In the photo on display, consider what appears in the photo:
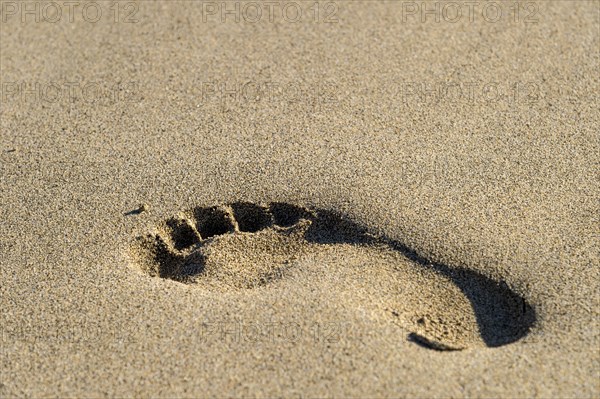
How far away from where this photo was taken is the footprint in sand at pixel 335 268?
85.1 inches

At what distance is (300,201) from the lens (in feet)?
8.28

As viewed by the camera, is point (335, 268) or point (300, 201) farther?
point (300, 201)

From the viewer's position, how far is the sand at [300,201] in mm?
2062

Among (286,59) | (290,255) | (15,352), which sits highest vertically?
(286,59)

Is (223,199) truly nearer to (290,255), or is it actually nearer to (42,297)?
(290,255)

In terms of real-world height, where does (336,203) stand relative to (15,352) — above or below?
above

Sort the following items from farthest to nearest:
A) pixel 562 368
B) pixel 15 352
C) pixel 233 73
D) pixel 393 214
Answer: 1. pixel 233 73
2. pixel 393 214
3. pixel 15 352
4. pixel 562 368

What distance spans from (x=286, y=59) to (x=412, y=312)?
1.35m

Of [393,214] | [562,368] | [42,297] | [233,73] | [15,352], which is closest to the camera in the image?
[562,368]

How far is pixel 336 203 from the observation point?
2.51 meters

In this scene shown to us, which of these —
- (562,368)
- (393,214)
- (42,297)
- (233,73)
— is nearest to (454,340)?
(562,368)

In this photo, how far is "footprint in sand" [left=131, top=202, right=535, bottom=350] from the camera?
216 centimetres

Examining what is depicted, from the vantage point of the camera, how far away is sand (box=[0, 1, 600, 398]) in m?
2.06

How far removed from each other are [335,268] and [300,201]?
29 centimetres
